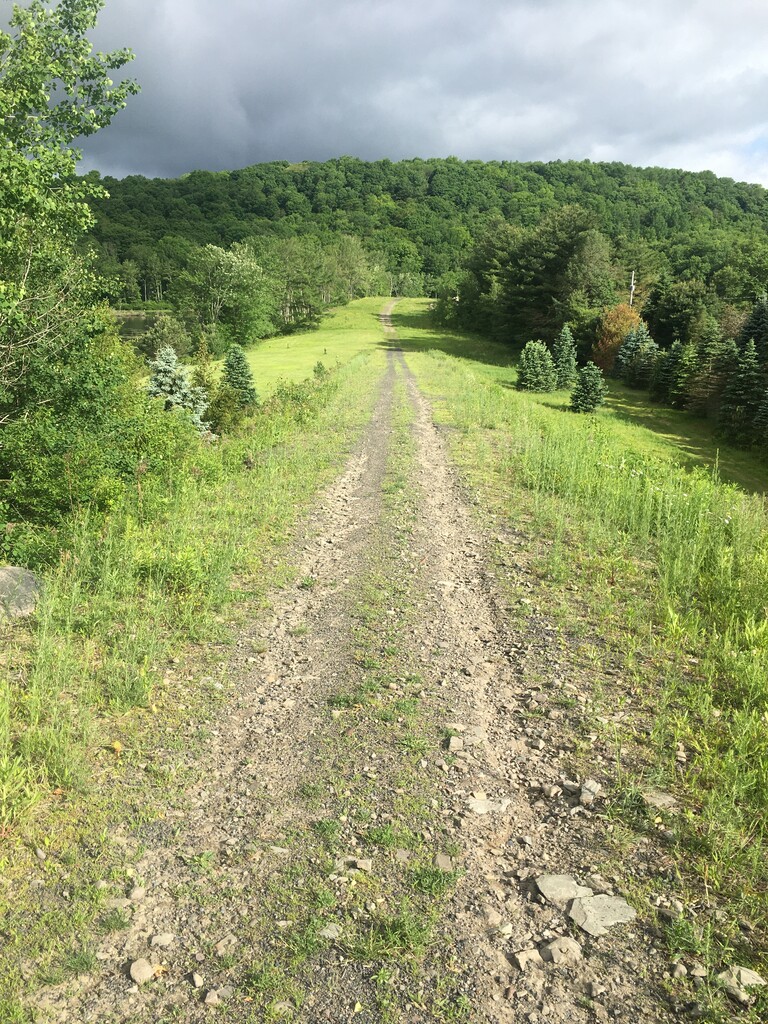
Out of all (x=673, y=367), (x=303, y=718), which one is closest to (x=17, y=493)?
(x=303, y=718)

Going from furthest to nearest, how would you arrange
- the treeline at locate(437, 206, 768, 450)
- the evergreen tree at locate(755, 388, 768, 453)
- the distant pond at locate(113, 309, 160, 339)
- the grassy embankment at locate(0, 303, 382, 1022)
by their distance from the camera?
the distant pond at locate(113, 309, 160, 339), the treeline at locate(437, 206, 768, 450), the evergreen tree at locate(755, 388, 768, 453), the grassy embankment at locate(0, 303, 382, 1022)

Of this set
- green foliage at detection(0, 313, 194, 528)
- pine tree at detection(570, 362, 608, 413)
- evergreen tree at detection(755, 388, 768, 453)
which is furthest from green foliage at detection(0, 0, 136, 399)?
evergreen tree at detection(755, 388, 768, 453)

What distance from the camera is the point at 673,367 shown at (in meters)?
45.8

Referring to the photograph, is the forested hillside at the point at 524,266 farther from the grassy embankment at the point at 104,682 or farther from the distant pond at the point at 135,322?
the grassy embankment at the point at 104,682

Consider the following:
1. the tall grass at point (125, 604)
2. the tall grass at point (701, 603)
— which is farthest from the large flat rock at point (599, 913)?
the tall grass at point (125, 604)

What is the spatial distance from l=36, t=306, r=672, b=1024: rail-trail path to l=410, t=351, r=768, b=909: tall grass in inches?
30.5

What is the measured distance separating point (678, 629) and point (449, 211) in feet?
638

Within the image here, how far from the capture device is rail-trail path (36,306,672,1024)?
121 inches

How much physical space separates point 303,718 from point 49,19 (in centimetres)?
1165

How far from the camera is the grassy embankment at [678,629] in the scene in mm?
3713

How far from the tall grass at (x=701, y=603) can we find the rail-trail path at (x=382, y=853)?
774 mm

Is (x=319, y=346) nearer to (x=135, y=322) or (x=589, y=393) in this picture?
(x=589, y=393)

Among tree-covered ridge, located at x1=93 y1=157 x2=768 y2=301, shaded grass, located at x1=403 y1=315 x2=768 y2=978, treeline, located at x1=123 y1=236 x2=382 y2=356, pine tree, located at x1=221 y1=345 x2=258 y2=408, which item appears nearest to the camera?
shaded grass, located at x1=403 y1=315 x2=768 y2=978

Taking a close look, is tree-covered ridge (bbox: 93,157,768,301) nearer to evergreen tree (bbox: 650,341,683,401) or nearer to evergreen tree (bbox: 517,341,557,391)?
evergreen tree (bbox: 650,341,683,401)
